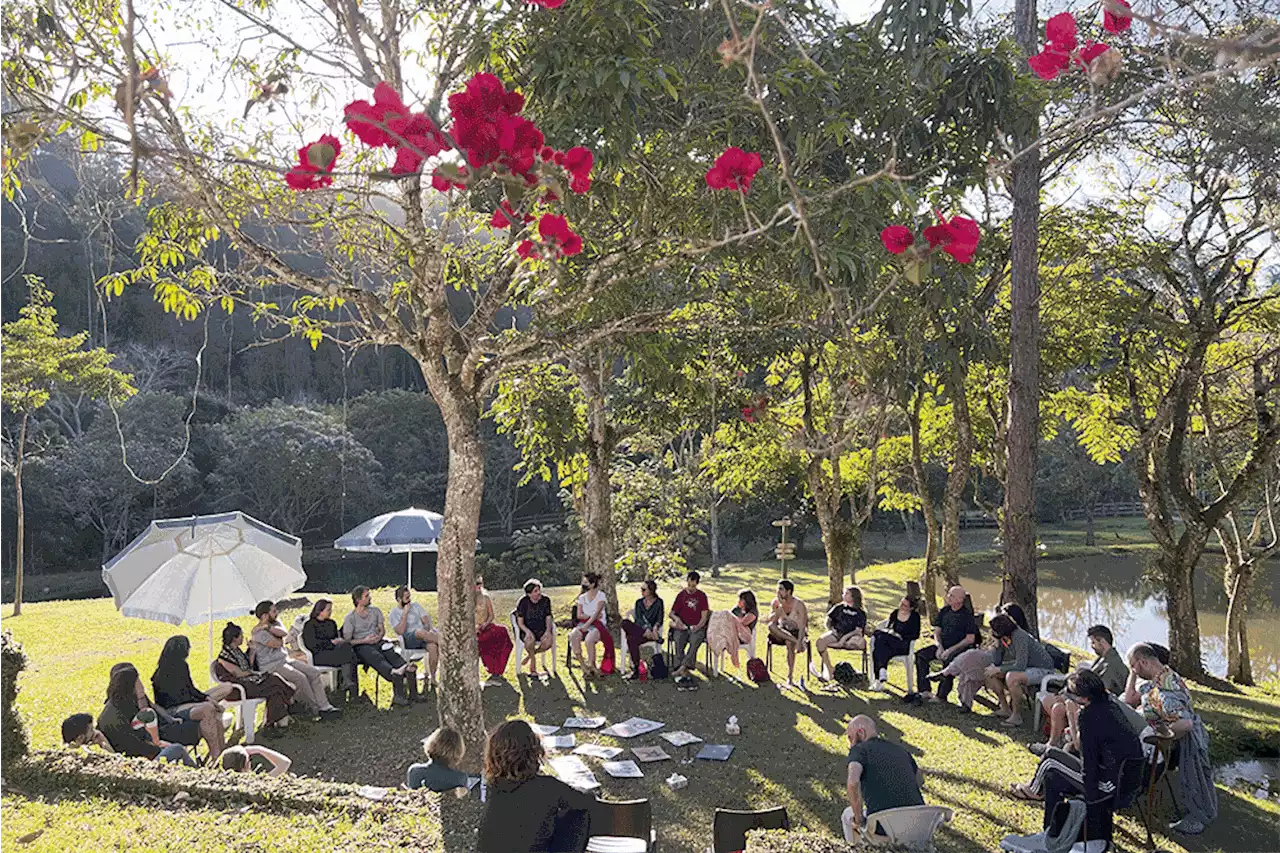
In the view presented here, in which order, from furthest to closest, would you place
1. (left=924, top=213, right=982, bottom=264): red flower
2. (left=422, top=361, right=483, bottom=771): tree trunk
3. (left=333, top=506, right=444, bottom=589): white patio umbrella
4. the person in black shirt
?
1. (left=333, top=506, right=444, bottom=589): white patio umbrella
2. the person in black shirt
3. (left=422, top=361, right=483, bottom=771): tree trunk
4. (left=924, top=213, right=982, bottom=264): red flower

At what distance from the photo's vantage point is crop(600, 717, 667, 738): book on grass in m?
6.97

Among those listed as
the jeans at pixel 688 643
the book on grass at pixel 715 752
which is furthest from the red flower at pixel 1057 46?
the jeans at pixel 688 643

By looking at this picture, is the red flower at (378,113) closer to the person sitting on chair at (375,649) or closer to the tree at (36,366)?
the person sitting on chair at (375,649)

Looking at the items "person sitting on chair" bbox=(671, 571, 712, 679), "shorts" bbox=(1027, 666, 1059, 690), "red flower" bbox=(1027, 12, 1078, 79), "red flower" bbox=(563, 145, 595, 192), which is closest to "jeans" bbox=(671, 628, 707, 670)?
"person sitting on chair" bbox=(671, 571, 712, 679)

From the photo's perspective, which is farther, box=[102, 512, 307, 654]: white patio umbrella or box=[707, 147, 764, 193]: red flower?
box=[102, 512, 307, 654]: white patio umbrella

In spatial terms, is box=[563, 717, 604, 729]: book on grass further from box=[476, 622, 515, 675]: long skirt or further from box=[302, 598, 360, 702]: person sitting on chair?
box=[302, 598, 360, 702]: person sitting on chair

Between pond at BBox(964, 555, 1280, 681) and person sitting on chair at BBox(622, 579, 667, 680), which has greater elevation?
person sitting on chair at BBox(622, 579, 667, 680)

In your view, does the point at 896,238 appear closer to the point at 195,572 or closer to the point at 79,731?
the point at 79,731

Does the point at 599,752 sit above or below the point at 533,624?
below

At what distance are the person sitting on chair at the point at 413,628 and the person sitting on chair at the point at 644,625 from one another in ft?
6.26

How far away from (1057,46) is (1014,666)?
20.5ft

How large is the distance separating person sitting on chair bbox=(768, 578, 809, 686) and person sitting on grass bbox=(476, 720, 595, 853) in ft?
18.6

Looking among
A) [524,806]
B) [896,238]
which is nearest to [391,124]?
[896,238]

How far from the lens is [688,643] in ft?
29.8
